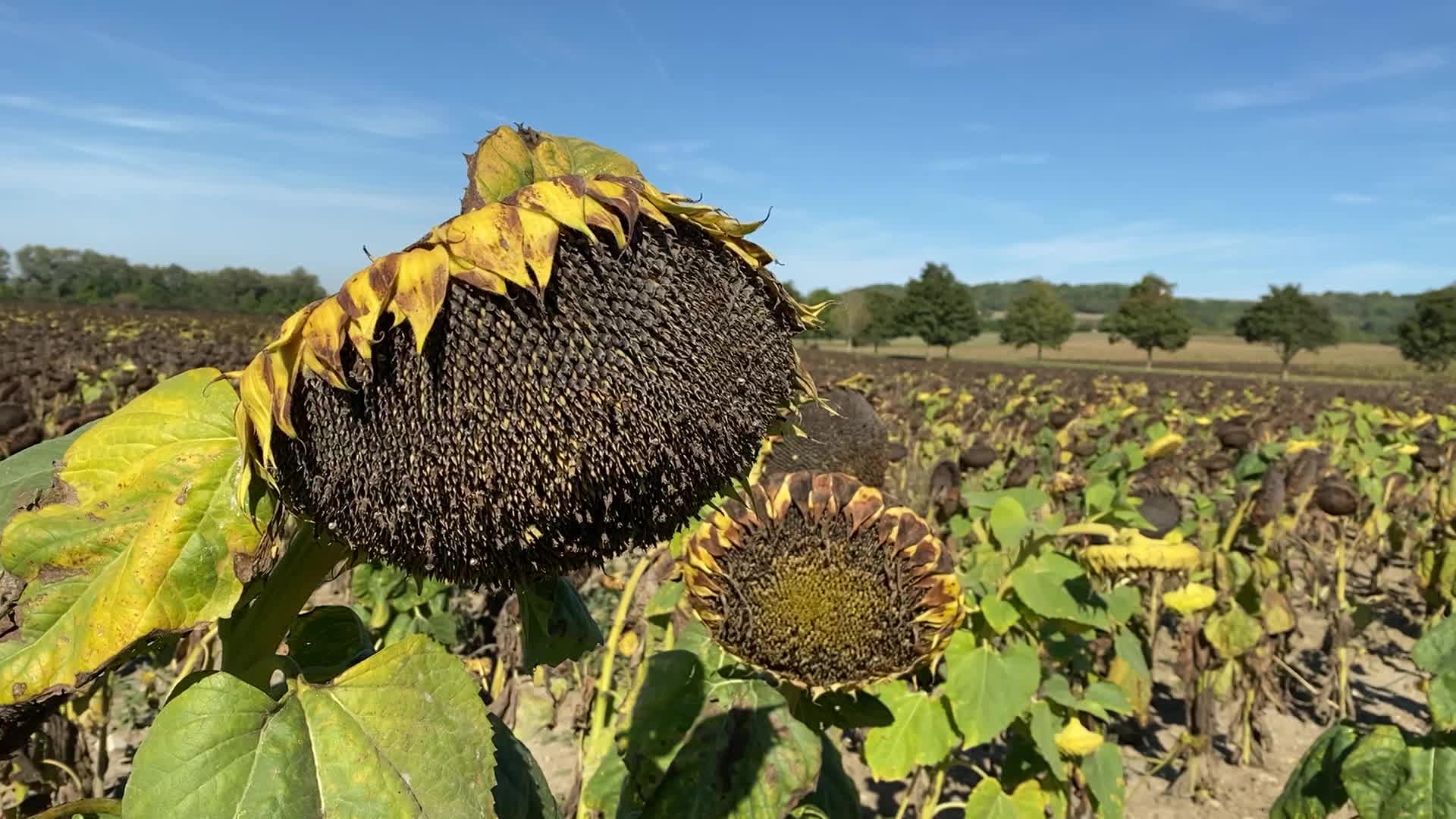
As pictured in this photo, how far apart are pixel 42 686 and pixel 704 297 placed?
29.2 inches

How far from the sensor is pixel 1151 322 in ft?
223

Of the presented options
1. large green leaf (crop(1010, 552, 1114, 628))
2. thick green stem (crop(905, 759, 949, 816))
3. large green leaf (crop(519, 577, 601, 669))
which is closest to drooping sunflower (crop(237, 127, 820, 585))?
large green leaf (crop(519, 577, 601, 669))

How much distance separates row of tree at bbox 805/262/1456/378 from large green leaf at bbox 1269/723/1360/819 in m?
53.2

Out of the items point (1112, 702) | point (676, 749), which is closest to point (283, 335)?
point (676, 749)

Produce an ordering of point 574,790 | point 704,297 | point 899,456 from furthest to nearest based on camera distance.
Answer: point 899,456 → point 574,790 → point 704,297

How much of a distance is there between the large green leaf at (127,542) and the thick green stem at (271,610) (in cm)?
9

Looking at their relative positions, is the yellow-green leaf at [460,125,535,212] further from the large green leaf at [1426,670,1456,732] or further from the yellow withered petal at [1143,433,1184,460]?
the yellow withered petal at [1143,433,1184,460]

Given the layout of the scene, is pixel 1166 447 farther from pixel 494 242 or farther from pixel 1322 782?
pixel 494 242

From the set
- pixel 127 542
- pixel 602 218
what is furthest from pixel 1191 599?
pixel 127 542

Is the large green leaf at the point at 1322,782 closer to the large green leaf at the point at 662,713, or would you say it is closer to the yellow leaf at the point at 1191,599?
the yellow leaf at the point at 1191,599

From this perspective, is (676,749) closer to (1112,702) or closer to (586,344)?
(586,344)

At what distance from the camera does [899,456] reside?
584 centimetres

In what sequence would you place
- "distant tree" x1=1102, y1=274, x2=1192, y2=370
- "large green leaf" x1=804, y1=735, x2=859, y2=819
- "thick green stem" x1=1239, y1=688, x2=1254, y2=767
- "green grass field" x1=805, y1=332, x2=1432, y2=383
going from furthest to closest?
1. "distant tree" x1=1102, y1=274, x2=1192, y2=370
2. "green grass field" x1=805, y1=332, x2=1432, y2=383
3. "thick green stem" x1=1239, y1=688, x2=1254, y2=767
4. "large green leaf" x1=804, y1=735, x2=859, y2=819

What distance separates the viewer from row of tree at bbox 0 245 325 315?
55219 mm
